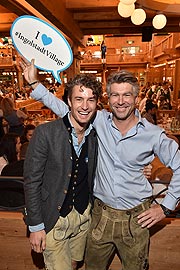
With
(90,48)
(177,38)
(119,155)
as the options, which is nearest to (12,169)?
(119,155)

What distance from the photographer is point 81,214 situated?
1612 millimetres

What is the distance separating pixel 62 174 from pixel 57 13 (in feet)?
11.1

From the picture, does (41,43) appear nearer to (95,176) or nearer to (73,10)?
(95,176)

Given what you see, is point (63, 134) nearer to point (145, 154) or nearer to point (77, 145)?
point (77, 145)

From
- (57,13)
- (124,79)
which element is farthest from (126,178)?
(57,13)

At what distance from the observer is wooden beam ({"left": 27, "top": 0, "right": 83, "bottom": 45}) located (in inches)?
131

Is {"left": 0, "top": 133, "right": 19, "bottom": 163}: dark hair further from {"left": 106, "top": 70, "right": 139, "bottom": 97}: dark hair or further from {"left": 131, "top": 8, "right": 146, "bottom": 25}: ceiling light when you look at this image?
{"left": 131, "top": 8, "right": 146, "bottom": 25}: ceiling light

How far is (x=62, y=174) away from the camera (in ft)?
4.81

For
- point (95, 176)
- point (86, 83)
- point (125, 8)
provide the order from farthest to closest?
point (125, 8), point (95, 176), point (86, 83)

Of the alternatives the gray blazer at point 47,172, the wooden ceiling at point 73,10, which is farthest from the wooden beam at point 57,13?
the gray blazer at point 47,172

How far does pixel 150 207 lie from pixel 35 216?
673 mm

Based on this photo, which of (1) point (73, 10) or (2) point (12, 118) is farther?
(1) point (73, 10)

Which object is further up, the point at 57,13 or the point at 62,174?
the point at 57,13

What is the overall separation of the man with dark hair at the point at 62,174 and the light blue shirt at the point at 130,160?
2.7 inches
